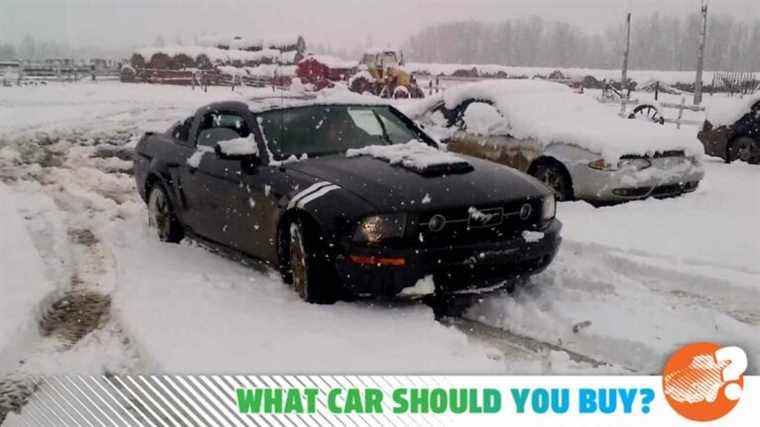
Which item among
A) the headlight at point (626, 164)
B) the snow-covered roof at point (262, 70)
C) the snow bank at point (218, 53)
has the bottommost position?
the headlight at point (626, 164)

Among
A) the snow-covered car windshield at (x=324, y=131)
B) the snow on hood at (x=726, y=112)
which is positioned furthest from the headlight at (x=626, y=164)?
the snow-covered car windshield at (x=324, y=131)

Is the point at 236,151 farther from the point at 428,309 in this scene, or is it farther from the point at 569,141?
the point at 569,141

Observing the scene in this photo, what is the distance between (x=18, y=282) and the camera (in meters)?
4.10

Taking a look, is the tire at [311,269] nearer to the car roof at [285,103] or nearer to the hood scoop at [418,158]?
the hood scoop at [418,158]

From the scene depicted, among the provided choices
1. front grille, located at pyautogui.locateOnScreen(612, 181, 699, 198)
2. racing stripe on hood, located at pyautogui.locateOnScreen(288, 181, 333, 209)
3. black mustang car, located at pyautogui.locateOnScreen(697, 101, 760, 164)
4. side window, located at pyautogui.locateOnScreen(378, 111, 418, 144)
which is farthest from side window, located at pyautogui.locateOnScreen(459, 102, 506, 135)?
racing stripe on hood, located at pyautogui.locateOnScreen(288, 181, 333, 209)

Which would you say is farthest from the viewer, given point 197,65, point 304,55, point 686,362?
point 197,65

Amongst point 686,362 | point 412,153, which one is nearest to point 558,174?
point 412,153

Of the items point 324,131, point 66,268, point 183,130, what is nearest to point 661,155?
point 324,131

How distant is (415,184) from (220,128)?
176 centimetres

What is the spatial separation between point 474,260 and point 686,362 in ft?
3.39

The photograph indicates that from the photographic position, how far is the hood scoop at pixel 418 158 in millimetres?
3780

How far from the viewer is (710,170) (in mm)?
6672

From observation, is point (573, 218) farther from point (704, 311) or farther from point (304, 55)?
point (304, 55)

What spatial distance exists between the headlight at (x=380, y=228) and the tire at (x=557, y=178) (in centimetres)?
318
